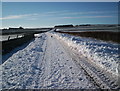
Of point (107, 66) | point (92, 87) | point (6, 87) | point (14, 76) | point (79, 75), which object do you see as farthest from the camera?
point (107, 66)

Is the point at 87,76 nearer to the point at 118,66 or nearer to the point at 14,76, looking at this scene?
the point at 118,66

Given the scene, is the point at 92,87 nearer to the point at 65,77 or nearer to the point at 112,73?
the point at 65,77

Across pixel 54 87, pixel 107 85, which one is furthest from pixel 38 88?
pixel 107 85

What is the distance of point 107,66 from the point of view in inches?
334

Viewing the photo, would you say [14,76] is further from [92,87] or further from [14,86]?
[92,87]

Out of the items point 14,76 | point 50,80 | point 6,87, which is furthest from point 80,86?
point 14,76

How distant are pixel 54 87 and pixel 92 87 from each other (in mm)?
1440

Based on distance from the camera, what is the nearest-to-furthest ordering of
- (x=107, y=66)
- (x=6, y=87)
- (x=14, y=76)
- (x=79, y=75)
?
(x=6, y=87) → (x=79, y=75) → (x=14, y=76) → (x=107, y=66)

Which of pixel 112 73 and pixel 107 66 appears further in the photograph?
pixel 107 66

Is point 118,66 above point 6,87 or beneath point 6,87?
above

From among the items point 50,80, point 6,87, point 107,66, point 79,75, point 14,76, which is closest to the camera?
point 6,87

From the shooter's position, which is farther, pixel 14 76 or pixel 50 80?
pixel 14 76

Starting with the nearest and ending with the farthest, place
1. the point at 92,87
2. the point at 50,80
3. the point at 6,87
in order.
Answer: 1. the point at 92,87
2. the point at 6,87
3. the point at 50,80

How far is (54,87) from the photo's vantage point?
19.5 feet
